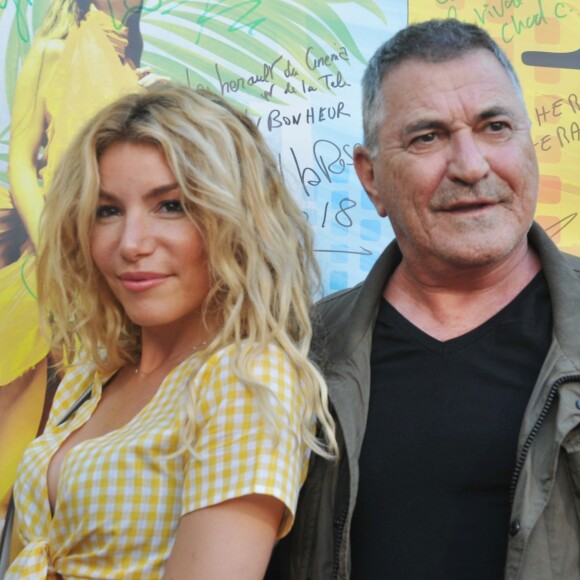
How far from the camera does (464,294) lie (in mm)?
2023

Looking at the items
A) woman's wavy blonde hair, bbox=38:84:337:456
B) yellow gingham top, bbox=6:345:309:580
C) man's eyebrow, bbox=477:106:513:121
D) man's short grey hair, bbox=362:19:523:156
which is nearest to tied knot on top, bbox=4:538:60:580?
yellow gingham top, bbox=6:345:309:580

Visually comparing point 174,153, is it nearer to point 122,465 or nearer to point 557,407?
point 122,465

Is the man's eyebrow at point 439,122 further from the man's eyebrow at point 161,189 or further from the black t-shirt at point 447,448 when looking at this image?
the man's eyebrow at point 161,189

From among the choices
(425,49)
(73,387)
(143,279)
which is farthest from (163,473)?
(425,49)

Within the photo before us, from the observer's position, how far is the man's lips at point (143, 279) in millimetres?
1764

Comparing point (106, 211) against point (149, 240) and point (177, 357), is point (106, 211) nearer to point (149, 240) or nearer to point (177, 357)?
point (149, 240)

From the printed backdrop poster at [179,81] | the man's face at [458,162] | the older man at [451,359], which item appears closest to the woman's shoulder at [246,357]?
the older man at [451,359]

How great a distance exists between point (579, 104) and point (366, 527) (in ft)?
4.47

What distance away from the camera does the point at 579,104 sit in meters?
2.55

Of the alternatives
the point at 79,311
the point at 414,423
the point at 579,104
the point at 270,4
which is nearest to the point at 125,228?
the point at 79,311

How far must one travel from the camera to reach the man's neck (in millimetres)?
1979

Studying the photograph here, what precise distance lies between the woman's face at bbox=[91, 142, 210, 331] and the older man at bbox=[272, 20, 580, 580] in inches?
15.1

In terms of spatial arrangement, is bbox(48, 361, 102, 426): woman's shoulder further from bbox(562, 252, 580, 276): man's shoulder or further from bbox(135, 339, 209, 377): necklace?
bbox(562, 252, 580, 276): man's shoulder

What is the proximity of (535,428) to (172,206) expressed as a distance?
788 millimetres
